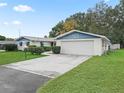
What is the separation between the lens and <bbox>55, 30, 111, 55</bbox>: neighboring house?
90.2 feet

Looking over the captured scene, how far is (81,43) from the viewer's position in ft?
94.6

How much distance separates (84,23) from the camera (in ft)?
200

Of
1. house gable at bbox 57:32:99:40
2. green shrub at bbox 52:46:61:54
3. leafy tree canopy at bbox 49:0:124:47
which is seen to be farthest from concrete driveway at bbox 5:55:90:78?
leafy tree canopy at bbox 49:0:124:47

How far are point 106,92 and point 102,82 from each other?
1.61m

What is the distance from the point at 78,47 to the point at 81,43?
0.67 metres

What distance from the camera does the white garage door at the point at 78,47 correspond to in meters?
28.0

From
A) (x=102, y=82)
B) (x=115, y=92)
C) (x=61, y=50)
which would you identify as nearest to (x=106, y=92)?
(x=115, y=92)

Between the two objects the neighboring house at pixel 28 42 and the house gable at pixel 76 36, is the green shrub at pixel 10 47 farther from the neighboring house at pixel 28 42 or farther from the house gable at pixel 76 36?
the house gable at pixel 76 36

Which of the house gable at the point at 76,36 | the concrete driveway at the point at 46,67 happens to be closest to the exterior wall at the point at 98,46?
the house gable at the point at 76,36

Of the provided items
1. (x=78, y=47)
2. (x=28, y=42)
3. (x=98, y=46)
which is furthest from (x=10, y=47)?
(x=98, y=46)

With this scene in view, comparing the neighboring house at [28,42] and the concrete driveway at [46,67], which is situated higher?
the neighboring house at [28,42]

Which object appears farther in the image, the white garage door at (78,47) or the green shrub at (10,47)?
the green shrub at (10,47)

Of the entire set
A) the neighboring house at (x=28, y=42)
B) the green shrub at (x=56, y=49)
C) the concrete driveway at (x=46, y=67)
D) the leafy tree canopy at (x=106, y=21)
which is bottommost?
the concrete driveway at (x=46, y=67)

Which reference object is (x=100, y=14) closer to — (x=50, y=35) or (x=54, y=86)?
(x=50, y=35)
